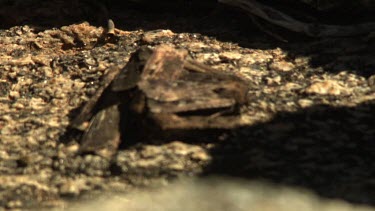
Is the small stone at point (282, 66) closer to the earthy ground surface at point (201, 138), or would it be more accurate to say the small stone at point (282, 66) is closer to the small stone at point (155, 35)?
the earthy ground surface at point (201, 138)

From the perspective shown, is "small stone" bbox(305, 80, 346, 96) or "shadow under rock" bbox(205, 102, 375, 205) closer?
"shadow under rock" bbox(205, 102, 375, 205)

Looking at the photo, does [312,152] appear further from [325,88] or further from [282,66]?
[282,66]

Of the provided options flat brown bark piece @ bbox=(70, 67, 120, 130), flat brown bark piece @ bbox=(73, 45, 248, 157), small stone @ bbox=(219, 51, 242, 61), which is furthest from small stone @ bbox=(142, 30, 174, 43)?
flat brown bark piece @ bbox=(73, 45, 248, 157)

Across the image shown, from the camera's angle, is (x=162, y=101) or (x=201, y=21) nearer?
(x=162, y=101)

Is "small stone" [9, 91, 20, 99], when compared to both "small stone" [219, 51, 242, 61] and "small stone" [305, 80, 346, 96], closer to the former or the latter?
"small stone" [219, 51, 242, 61]

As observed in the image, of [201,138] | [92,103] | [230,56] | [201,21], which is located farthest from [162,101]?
[201,21]

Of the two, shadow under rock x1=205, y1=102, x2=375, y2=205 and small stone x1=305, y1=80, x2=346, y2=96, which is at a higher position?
small stone x1=305, y1=80, x2=346, y2=96

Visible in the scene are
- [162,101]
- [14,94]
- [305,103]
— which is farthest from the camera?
[14,94]

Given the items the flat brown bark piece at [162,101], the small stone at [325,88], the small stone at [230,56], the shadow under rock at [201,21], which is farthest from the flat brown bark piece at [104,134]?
the shadow under rock at [201,21]

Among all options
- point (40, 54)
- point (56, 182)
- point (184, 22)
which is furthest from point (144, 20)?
point (56, 182)
